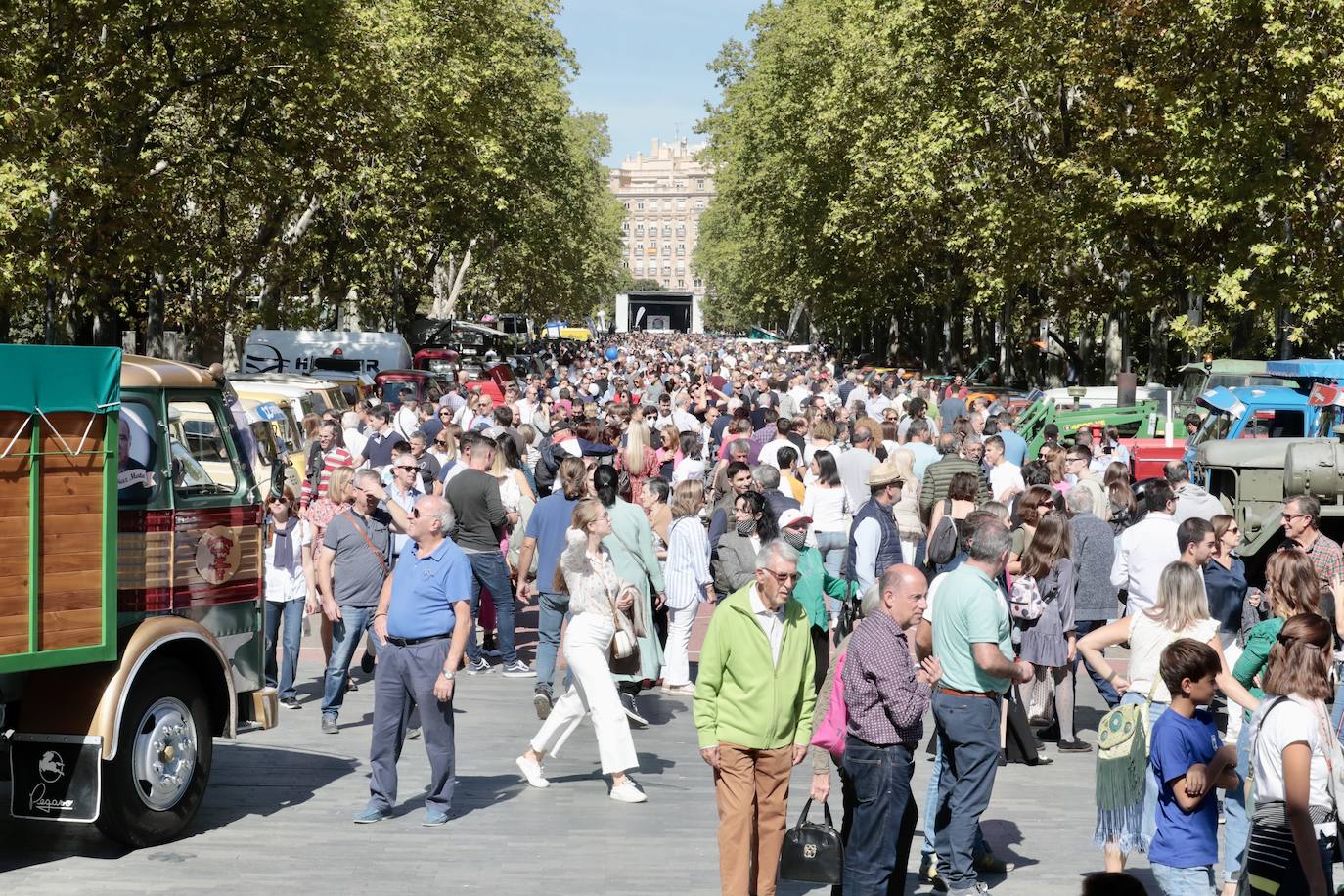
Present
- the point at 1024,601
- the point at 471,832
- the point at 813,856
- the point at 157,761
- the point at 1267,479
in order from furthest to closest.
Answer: the point at 1267,479 → the point at 1024,601 → the point at 471,832 → the point at 157,761 → the point at 813,856

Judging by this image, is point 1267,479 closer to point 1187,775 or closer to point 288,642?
point 288,642

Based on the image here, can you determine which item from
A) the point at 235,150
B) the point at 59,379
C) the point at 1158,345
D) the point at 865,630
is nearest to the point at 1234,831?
the point at 865,630

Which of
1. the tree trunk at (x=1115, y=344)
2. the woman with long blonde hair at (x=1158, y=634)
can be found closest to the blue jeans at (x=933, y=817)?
the woman with long blonde hair at (x=1158, y=634)

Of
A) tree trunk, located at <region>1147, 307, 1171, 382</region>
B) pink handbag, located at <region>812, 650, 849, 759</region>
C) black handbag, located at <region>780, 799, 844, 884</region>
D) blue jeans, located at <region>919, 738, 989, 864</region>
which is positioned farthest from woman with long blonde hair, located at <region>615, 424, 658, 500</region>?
tree trunk, located at <region>1147, 307, 1171, 382</region>

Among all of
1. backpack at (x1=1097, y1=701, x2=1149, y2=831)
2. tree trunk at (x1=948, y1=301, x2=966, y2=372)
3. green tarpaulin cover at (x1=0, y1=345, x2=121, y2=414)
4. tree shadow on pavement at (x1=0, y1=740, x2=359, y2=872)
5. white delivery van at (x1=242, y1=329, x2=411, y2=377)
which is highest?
tree trunk at (x1=948, y1=301, x2=966, y2=372)

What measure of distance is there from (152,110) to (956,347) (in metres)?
38.7

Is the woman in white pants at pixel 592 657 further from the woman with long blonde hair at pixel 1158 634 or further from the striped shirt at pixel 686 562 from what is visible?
the woman with long blonde hair at pixel 1158 634

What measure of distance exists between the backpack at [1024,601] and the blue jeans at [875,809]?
3.59 meters

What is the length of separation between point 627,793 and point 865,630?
311 cm

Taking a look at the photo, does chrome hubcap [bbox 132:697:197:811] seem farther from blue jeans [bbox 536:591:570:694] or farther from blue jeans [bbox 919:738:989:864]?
blue jeans [bbox 919:738:989:864]

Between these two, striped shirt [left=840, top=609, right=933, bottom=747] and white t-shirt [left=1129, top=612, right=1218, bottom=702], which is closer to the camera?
striped shirt [left=840, top=609, right=933, bottom=747]

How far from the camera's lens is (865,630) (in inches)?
271

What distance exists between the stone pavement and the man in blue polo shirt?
0.82 ft

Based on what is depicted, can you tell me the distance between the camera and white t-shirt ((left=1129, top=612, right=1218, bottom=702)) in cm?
768
